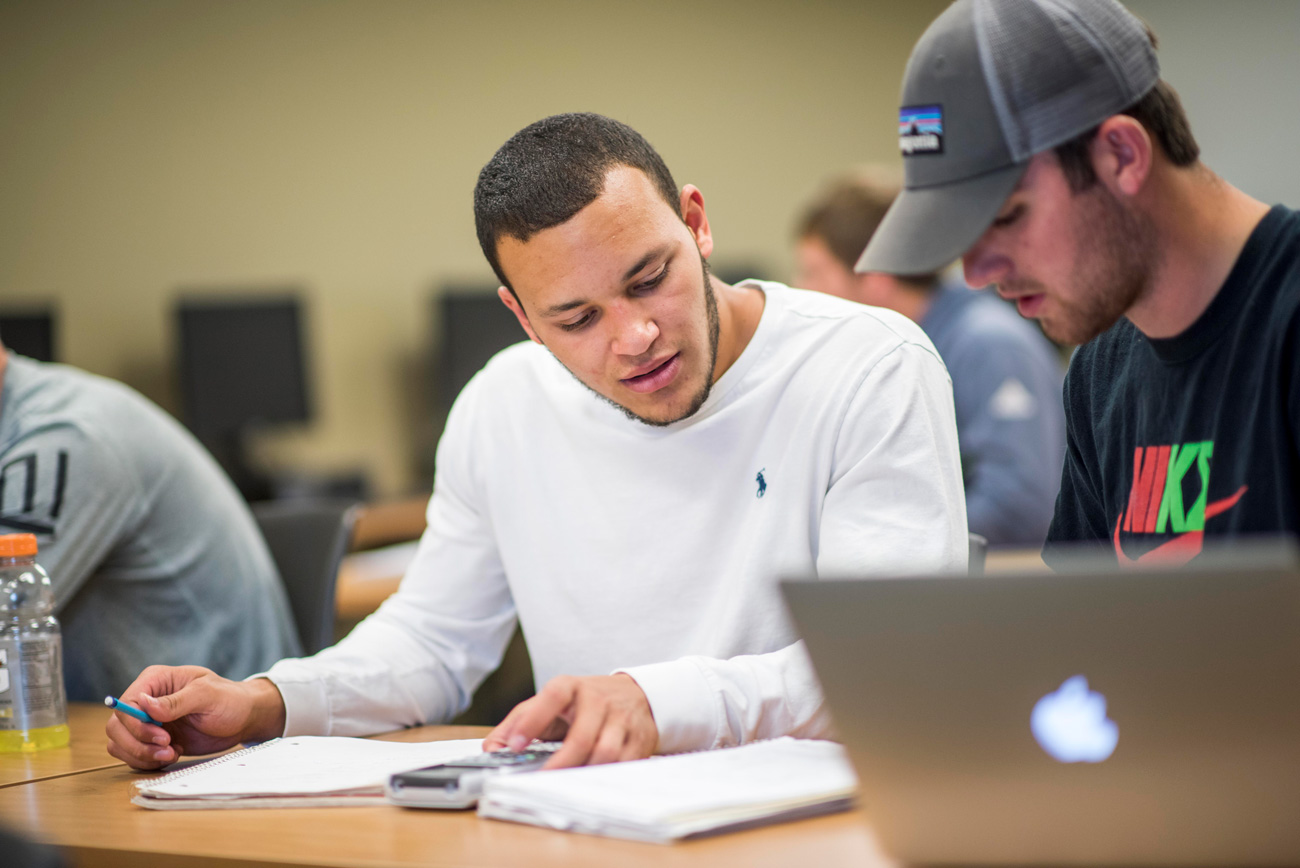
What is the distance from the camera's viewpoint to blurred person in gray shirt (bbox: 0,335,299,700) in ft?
5.66

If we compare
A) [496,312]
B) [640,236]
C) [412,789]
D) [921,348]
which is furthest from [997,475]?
[496,312]

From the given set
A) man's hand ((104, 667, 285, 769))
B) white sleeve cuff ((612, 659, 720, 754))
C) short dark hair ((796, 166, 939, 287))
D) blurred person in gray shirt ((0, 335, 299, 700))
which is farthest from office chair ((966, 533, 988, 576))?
short dark hair ((796, 166, 939, 287))

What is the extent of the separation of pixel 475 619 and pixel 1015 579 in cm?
105

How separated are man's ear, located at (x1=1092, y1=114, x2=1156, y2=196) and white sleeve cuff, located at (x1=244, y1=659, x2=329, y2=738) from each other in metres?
0.99

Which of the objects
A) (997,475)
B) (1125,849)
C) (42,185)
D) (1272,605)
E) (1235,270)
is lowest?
(997,475)

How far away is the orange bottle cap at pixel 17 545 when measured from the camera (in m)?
1.44

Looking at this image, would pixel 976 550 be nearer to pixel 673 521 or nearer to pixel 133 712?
pixel 673 521

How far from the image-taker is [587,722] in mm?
1053

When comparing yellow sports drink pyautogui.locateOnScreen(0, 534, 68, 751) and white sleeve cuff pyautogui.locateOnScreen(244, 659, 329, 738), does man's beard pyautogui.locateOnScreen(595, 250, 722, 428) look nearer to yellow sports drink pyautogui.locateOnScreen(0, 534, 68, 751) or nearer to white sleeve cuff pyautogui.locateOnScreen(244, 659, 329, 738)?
white sleeve cuff pyautogui.locateOnScreen(244, 659, 329, 738)

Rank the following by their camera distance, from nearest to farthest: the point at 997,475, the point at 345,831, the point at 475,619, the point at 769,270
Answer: the point at 345,831, the point at 475,619, the point at 997,475, the point at 769,270

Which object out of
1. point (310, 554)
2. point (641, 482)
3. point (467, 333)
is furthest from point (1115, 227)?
point (467, 333)

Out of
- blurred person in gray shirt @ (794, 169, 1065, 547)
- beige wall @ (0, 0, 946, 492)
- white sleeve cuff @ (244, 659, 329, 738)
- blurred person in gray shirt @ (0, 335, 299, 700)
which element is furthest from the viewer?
beige wall @ (0, 0, 946, 492)

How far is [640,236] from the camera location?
1.34 metres

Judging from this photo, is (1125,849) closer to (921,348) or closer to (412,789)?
(412,789)
